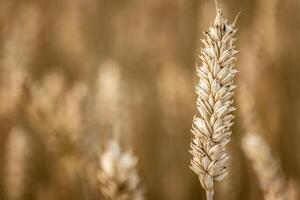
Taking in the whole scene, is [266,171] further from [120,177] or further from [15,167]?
[15,167]

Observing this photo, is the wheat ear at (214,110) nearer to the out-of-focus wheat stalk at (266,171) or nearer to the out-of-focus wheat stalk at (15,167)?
the out-of-focus wheat stalk at (266,171)

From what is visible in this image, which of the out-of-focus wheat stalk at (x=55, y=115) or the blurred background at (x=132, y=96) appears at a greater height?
the blurred background at (x=132, y=96)

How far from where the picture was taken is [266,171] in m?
1.19

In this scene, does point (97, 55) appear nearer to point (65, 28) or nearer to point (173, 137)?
point (65, 28)

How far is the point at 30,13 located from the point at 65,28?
231 millimetres


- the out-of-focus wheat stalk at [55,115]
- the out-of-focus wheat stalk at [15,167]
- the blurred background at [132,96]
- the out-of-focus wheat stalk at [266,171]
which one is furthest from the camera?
the out-of-focus wheat stalk at [15,167]

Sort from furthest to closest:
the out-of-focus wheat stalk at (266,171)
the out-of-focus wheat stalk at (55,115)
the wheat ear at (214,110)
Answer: the out-of-focus wheat stalk at (55,115) → the out-of-focus wheat stalk at (266,171) → the wheat ear at (214,110)

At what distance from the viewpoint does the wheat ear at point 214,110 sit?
0.81 meters

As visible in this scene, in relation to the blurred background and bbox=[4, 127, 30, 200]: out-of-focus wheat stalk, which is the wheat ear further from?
bbox=[4, 127, 30, 200]: out-of-focus wheat stalk

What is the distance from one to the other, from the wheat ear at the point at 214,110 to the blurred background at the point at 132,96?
0.70 ft

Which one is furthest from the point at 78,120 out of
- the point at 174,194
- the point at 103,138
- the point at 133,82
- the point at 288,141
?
the point at 133,82

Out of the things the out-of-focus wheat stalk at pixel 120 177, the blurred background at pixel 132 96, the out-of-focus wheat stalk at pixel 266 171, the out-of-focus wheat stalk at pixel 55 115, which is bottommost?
the out-of-focus wheat stalk at pixel 120 177

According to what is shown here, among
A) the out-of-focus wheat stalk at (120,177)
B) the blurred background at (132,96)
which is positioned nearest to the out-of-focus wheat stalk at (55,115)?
the blurred background at (132,96)

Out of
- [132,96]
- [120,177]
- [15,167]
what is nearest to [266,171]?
[120,177]
